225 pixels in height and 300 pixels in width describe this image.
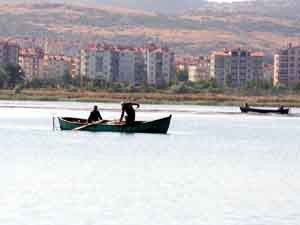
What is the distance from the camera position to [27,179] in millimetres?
30688

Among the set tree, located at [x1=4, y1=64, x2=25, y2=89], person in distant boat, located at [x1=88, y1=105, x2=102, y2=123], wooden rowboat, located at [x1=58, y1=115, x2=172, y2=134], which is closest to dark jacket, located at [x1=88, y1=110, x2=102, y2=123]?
person in distant boat, located at [x1=88, y1=105, x2=102, y2=123]

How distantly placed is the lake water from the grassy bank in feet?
232

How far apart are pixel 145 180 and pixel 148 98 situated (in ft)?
312

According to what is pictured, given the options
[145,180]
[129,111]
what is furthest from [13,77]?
[145,180]

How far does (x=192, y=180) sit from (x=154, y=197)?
4321 millimetres

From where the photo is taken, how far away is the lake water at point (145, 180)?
24906 mm

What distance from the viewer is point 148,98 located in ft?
416

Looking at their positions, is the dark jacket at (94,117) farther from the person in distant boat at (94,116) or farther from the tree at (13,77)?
the tree at (13,77)

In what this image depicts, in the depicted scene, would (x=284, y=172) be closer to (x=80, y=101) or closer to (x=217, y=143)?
(x=217, y=143)

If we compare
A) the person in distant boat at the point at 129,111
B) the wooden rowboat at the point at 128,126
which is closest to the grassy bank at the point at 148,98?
the wooden rowboat at the point at 128,126

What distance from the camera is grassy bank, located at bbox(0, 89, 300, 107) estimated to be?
12431 centimetres

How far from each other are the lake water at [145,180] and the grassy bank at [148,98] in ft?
232

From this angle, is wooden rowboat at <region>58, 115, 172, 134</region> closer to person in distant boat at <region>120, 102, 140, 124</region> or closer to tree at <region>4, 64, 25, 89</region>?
person in distant boat at <region>120, 102, 140, 124</region>

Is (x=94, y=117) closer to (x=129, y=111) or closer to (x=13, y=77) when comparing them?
(x=129, y=111)
